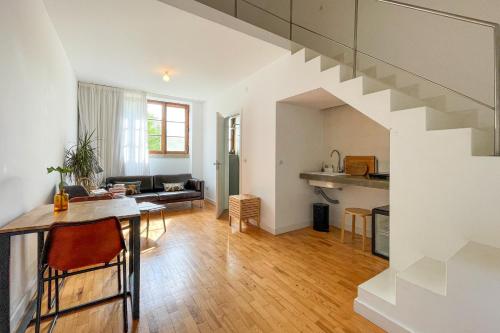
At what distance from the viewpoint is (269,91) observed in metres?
3.64

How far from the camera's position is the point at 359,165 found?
347 cm

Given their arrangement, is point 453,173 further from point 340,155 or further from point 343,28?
point 343,28

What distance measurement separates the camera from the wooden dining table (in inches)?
51.3

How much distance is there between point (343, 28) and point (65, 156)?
17.1 feet

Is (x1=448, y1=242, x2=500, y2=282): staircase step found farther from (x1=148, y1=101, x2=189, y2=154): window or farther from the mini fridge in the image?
(x1=148, y1=101, x2=189, y2=154): window

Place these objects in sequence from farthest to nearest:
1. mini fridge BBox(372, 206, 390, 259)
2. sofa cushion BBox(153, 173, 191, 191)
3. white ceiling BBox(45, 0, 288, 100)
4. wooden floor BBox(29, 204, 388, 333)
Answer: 1. sofa cushion BBox(153, 173, 191, 191)
2. mini fridge BBox(372, 206, 390, 259)
3. white ceiling BBox(45, 0, 288, 100)
4. wooden floor BBox(29, 204, 388, 333)

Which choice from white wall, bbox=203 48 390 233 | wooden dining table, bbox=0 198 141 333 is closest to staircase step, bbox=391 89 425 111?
white wall, bbox=203 48 390 233

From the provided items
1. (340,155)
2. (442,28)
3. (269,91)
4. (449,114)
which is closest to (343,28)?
(442,28)

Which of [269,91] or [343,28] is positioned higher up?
[343,28]

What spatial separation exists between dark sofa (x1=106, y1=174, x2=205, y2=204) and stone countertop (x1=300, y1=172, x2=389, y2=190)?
265 cm

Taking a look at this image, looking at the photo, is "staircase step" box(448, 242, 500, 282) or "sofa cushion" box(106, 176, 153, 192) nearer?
"staircase step" box(448, 242, 500, 282)

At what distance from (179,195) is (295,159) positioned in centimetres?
275

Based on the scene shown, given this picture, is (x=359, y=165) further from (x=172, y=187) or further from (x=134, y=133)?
(x=134, y=133)

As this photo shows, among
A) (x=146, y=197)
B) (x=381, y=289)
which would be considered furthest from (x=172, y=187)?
(x=381, y=289)
